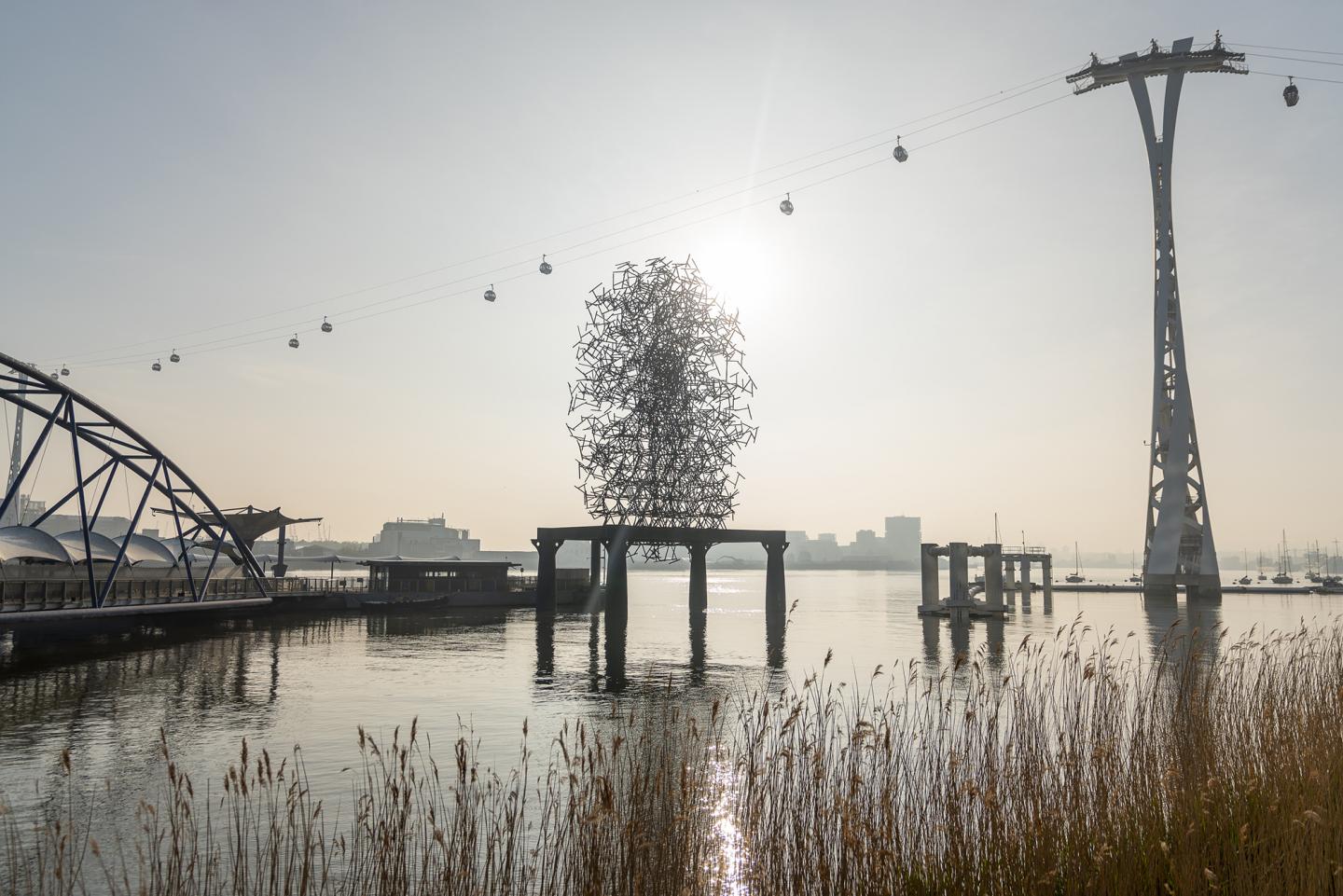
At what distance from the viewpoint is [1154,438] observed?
90625 millimetres

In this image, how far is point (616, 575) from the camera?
57625 millimetres

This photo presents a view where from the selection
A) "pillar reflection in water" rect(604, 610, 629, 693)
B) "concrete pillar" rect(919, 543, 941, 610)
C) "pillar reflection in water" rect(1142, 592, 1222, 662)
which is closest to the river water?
"pillar reflection in water" rect(604, 610, 629, 693)

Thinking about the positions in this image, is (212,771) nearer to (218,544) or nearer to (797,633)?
(218,544)

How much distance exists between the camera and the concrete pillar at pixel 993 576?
72562 mm

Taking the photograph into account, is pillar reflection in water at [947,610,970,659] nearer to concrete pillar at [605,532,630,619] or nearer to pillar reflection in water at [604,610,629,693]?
pillar reflection in water at [604,610,629,693]

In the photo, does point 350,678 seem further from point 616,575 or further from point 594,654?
point 616,575

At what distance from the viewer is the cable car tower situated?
86062mm

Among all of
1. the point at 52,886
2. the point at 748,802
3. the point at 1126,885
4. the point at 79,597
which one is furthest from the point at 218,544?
the point at 1126,885

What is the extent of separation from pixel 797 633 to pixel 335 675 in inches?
1157

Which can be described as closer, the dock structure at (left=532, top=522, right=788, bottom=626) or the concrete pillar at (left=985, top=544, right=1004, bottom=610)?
the dock structure at (left=532, top=522, right=788, bottom=626)

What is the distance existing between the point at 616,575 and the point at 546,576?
6.86 m

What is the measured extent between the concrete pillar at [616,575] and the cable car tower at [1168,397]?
62004 mm

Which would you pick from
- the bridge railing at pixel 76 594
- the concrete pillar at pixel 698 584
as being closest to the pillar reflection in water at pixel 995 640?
the concrete pillar at pixel 698 584

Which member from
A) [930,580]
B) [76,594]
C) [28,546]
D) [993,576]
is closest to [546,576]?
[76,594]
